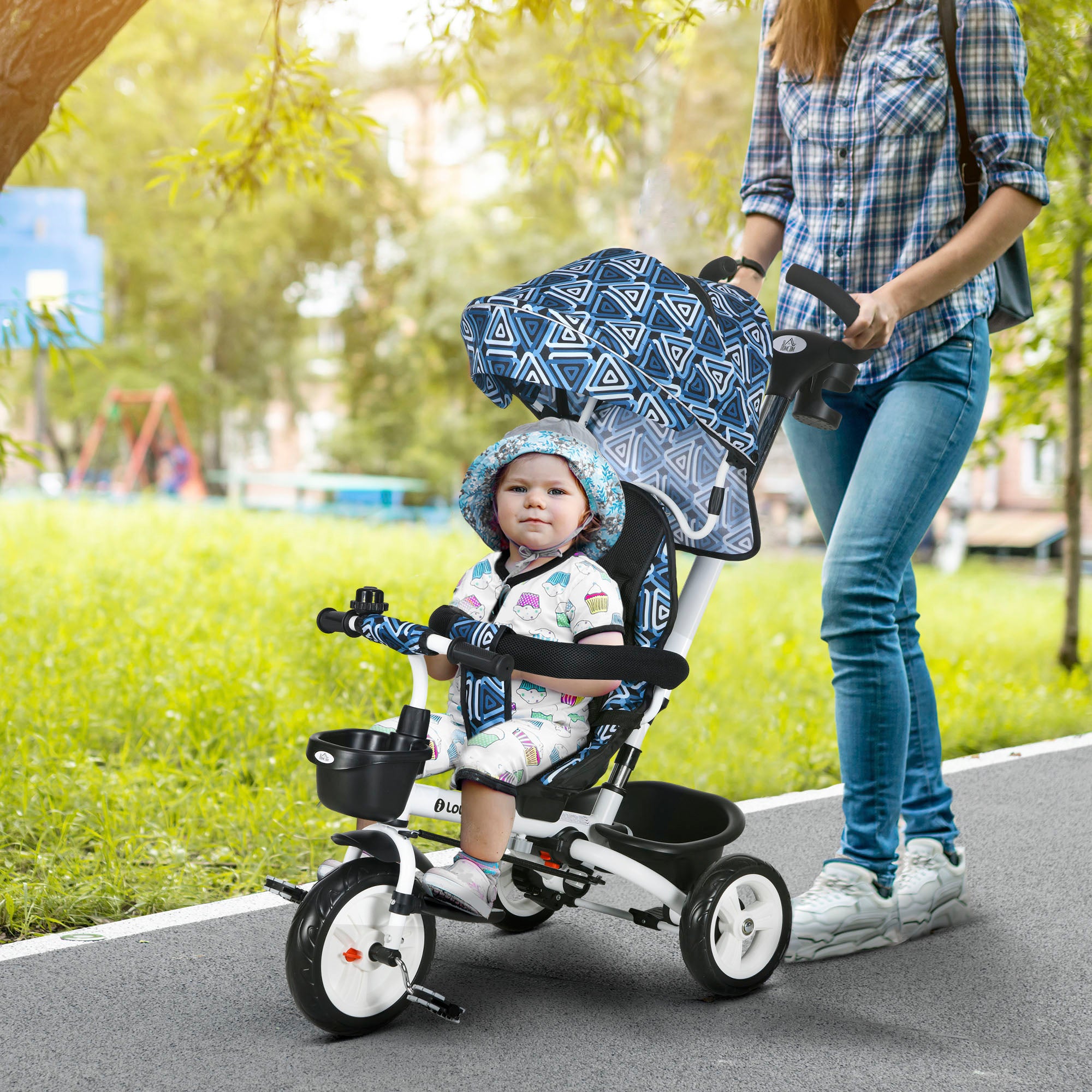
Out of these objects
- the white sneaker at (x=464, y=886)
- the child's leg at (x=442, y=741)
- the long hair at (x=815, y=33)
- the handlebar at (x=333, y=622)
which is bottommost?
the white sneaker at (x=464, y=886)

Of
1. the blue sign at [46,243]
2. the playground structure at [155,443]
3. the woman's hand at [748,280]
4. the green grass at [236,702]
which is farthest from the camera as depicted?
the playground structure at [155,443]

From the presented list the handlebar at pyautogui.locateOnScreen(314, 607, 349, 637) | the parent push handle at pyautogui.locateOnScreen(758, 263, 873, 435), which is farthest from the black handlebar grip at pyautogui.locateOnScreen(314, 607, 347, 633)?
the parent push handle at pyautogui.locateOnScreen(758, 263, 873, 435)

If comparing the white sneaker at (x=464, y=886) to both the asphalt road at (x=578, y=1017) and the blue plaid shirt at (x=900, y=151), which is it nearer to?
the asphalt road at (x=578, y=1017)

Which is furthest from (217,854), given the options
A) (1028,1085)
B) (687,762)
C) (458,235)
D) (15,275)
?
(458,235)

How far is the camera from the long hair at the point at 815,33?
3.00m

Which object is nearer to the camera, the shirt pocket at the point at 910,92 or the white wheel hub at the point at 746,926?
the white wheel hub at the point at 746,926

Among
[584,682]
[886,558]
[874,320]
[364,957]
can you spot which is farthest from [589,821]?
[874,320]

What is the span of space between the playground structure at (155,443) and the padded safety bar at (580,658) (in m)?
17.0

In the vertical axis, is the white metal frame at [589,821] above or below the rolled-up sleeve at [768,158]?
below

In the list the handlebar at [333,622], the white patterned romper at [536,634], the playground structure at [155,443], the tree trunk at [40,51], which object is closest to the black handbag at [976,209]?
the white patterned romper at [536,634]

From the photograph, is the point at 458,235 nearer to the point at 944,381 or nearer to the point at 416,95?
the point at 416,95

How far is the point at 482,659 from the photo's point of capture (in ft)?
7.50

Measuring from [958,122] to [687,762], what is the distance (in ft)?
8.93

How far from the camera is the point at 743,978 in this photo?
2.71 meters
